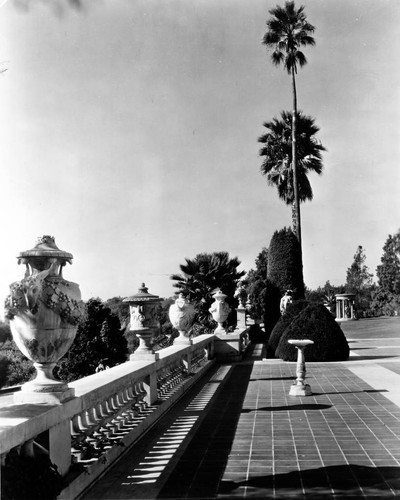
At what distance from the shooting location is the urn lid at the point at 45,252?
4.79m

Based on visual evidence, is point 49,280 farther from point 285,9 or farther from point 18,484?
point 285,9

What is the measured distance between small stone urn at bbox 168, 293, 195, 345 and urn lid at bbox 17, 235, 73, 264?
835 cm

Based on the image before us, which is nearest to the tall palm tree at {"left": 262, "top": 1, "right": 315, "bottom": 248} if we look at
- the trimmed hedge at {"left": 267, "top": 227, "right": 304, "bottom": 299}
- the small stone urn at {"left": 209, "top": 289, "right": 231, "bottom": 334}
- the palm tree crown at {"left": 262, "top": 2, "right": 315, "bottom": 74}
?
the palm tree crown at {"left": 262, "top": 2, "right": 315, "bottom": 74}

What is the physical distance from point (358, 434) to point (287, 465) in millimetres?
1823

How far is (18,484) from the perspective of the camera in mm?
3773

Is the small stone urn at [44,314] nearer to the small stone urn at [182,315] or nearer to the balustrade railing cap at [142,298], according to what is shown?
the balustrade railing cap at [142,298]

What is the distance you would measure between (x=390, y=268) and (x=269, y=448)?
60756mm

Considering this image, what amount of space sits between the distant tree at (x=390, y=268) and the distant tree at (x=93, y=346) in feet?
140

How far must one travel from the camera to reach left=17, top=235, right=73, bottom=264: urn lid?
479cm

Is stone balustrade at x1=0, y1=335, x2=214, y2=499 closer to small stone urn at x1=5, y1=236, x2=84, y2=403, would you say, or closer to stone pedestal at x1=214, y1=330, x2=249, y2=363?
small stone urn at x1=5, y1=236, x2=84, y2=403

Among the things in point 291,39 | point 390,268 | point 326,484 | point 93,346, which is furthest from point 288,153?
point 326,484

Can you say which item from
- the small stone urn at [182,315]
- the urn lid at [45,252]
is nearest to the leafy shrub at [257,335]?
the small stone urn at [182,315]

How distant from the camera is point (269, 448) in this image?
6.64m

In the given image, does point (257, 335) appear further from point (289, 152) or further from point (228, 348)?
point (289, 152)
